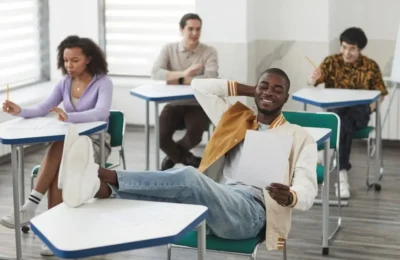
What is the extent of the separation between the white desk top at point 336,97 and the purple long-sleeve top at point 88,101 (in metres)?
1.40

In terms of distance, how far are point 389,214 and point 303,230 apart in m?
0.68

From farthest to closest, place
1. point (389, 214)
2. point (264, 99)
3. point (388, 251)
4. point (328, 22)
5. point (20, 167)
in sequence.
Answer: point (328, 22), point (389, 214), point (20, 167), point (388, 251), point (264, 99)

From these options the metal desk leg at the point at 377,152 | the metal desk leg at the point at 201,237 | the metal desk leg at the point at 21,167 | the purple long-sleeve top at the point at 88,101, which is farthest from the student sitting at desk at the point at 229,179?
the metal desk leg at the point at 377,152

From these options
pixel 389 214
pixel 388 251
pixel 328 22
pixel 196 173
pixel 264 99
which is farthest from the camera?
pixel 328 22

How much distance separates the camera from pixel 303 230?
4.63 m

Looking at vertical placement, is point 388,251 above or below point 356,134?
below

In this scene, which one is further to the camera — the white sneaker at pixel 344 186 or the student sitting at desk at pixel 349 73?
the student sitting at desk at pixel 349 73

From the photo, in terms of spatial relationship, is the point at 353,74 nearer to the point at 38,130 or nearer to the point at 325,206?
the point at 325,206

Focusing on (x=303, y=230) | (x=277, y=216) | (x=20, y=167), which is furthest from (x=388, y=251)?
(x=20, y=167)

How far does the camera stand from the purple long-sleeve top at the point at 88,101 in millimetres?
4449

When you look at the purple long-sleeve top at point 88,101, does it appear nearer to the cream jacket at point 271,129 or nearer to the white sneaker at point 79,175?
the cream jacket at point 271,129

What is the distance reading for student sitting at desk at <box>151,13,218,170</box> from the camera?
19.1ft

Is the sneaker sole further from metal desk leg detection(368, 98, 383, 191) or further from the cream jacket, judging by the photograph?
metal desk leg detection(368, 98, 383, 191)

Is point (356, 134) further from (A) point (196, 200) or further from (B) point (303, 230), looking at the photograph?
(A) point (196, 200)
